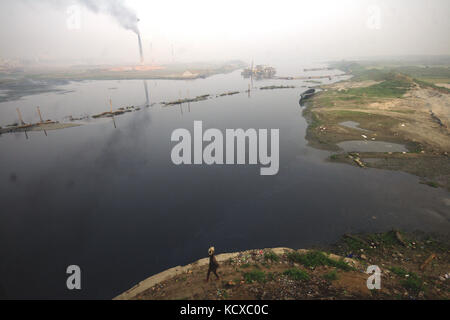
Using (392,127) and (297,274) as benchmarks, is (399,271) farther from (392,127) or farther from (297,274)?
(392,127)

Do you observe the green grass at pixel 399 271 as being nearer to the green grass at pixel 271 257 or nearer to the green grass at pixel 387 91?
the green grass at pixel 271 257

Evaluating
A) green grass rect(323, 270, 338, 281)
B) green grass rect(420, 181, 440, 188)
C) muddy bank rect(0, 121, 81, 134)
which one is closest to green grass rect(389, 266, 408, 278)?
green grass rect(323, 270, 338, 281)

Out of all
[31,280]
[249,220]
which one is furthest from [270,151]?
[31,280]

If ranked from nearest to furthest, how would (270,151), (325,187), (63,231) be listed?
1. (63,231)
2. (325,187)
3. (270,151)

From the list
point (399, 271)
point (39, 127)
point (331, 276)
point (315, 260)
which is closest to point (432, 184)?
point (399, 271)

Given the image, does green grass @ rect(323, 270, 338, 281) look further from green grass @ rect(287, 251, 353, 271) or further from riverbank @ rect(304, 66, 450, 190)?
riverbank @ rect(304, 66, 450, 190)
